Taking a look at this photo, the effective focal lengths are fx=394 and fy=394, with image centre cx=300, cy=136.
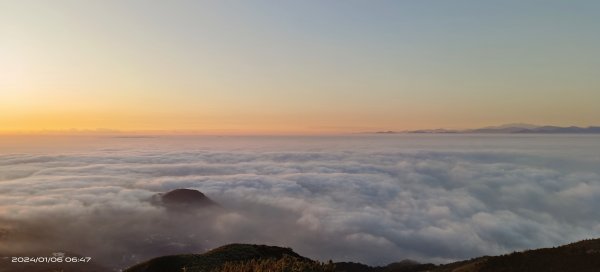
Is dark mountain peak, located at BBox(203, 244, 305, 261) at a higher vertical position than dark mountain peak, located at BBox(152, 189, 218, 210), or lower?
higher

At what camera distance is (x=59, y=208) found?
156 meters

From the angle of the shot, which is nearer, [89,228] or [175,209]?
[89,228]

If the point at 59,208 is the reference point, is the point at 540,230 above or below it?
below

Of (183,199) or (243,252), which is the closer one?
(243,252)

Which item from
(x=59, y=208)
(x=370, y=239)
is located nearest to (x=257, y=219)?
(x=370, y=239)

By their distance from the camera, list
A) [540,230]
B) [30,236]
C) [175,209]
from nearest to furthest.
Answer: [30,236]
[540,230]
[175,209]

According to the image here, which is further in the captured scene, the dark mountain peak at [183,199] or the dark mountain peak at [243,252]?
the dark mountain peak at [183,199]

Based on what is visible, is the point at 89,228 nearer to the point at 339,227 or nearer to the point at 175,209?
the point at 175,209

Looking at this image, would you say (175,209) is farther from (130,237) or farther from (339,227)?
(339,227)

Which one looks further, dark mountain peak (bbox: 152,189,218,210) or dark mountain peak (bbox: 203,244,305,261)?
dark mountain peak (bbox: 152,189,218,210)

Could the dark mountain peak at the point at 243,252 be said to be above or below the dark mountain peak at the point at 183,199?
above

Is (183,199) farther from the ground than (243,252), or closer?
closer

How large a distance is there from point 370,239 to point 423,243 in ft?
67.8

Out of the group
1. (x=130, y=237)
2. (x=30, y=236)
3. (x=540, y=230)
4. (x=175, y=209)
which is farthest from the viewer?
(x=175, y=209)
